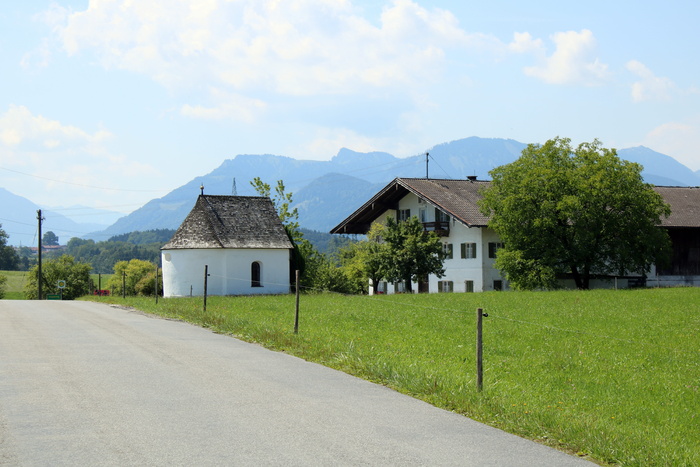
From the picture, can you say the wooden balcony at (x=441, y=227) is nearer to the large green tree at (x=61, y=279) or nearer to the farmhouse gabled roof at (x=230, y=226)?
the farmhouse gabled roof at (x=230, y=226)

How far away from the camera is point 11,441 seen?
7.41 meters

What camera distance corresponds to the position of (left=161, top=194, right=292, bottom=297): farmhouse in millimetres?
50062

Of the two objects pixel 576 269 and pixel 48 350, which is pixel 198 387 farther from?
pixel 576 269

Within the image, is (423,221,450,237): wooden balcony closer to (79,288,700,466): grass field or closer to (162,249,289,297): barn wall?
(162,249,289,297): barn wall

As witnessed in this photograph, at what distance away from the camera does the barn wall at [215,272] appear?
49938mm

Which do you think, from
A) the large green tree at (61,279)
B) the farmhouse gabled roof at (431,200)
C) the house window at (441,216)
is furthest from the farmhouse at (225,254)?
the large green tree at (61,279)

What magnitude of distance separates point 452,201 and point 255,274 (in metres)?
15.1

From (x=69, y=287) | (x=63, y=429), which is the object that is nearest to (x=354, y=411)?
(x=63, y=429)

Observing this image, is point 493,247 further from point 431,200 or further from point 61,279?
point 61,279

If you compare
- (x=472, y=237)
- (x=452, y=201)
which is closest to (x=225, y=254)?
(x=452, y=201)

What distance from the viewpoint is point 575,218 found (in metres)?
43.3

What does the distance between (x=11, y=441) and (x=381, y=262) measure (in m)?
38.1

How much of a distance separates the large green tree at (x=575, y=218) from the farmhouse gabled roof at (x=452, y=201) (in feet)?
14.4

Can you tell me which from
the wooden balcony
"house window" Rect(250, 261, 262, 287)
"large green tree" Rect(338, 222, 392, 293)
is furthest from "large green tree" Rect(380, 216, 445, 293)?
"house window" Rect(250, 261, 262, 287)
